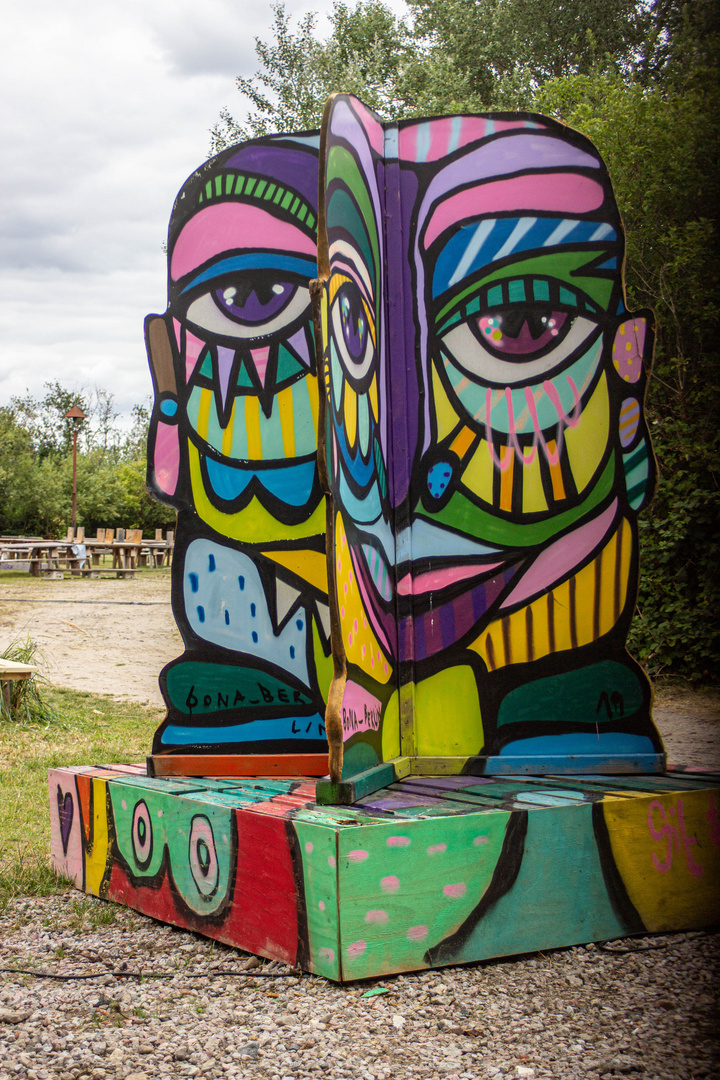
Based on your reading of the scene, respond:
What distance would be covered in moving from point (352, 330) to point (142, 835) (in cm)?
157

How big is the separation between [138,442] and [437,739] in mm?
45220

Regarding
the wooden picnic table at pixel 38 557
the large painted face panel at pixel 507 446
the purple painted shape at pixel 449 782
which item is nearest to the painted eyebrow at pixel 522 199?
the large painted face panel at pixel 507 446

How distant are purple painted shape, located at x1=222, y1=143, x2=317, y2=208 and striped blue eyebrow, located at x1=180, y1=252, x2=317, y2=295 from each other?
0.60 feet

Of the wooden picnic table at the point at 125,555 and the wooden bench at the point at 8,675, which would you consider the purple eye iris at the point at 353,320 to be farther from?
the wooden picnic table at the point at 125,555

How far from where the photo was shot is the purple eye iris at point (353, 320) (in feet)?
8.09

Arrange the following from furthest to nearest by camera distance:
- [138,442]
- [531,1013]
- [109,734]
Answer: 1. [138,442]
2. [109,734]
3. [531,1013]

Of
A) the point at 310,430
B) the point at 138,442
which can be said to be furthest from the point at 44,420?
the point at 310,430

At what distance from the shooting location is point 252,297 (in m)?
2.89

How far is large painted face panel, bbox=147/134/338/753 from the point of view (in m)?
2.79

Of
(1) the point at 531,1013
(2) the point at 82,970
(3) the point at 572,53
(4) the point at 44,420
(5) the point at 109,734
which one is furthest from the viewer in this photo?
(4) the point at 44,420

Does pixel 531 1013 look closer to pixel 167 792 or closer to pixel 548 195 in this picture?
pixel 167 792

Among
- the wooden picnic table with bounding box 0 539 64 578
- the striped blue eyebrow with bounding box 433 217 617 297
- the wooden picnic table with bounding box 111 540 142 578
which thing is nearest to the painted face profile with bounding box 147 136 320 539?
the striped blue eyebrow with bounding box 433 217 617 297

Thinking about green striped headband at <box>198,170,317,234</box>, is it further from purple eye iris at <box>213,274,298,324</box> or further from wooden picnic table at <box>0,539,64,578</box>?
wooden picnic table at <box>0,539,64,578</box>

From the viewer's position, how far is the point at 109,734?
554 cm
